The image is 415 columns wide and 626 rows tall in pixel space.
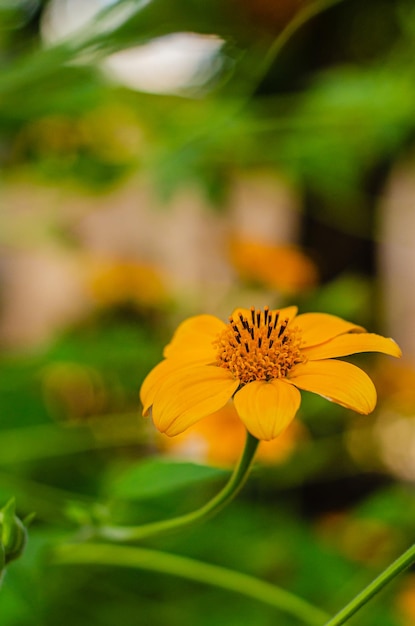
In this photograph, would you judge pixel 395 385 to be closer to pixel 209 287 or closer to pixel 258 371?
pixel 209 287

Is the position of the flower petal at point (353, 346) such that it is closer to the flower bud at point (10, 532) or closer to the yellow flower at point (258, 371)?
the yellow flower at point (258, 371)

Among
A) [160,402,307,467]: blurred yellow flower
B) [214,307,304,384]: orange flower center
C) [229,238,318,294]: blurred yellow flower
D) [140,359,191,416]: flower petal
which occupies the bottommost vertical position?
[140,359,191,416]: flower petal

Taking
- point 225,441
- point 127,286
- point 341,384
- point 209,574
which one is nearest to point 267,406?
point 341,384

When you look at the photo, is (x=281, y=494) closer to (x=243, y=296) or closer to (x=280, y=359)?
(x=243, y=296)

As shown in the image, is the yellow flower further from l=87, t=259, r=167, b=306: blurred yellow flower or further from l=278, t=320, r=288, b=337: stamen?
l=87, t=259, r=167, b=306: blurred yellow flower

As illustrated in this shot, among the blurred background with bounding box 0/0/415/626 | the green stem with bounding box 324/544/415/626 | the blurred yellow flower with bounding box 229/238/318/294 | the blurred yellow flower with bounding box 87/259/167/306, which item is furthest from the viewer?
the blurred yellow flower with bounding box 87/259/167/306

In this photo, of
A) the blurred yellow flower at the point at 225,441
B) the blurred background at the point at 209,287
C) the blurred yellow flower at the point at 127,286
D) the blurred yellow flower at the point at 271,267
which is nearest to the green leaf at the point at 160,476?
the blurred background at the point at 209,287

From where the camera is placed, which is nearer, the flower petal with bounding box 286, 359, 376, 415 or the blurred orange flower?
the flower petal with bounding box 286, 359, 376, 415

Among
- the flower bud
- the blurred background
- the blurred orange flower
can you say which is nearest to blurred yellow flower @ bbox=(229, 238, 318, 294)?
the blurred background
